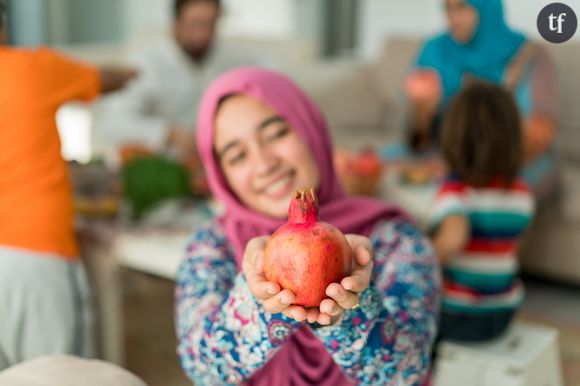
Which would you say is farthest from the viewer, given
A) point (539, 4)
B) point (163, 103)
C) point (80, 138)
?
point (80, 138)

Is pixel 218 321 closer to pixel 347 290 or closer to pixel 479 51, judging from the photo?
pixel 347 290

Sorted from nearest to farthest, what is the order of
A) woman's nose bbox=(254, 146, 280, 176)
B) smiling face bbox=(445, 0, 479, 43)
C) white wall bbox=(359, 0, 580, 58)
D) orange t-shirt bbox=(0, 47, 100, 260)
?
woman's nose bbox=(254, 146, 280, 176) → smiling face bbox=(445, 0, 479, 43) → orange t-shirt bbox=(0, 47, 100, 260) → white wall bbox=(359, 0, 580, 58)

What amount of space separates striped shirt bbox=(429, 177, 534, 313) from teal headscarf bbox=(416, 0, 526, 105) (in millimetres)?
215

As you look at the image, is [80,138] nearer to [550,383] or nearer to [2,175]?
[2,175]

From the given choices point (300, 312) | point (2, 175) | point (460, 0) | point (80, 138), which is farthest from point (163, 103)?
point (300, 312)

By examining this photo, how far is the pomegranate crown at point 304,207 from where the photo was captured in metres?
0.52

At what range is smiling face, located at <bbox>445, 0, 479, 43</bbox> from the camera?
1.00m

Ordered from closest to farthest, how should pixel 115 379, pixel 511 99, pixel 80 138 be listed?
1. pixel 115 379
2. pixel 511 99
3. pixel 80 138

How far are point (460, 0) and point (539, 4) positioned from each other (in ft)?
1.79

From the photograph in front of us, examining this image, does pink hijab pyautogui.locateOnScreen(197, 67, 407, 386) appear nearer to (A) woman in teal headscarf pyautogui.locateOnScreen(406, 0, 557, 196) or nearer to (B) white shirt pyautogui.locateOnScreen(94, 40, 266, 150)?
(A) woman in teal headscarf pyautogui.locateOnScreen(406, 0, 557, 196)

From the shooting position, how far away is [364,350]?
720 mm

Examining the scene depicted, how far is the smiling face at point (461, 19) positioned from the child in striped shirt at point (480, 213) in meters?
0.17

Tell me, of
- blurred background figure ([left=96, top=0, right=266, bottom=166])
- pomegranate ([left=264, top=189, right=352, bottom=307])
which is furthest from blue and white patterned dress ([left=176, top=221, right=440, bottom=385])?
blurred background figure ([left=96, top=0, right=266, bottom=166])

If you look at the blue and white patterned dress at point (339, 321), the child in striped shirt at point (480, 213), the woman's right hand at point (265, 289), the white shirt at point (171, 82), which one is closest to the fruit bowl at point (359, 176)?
the child in striped shirt at point (480, 213)
